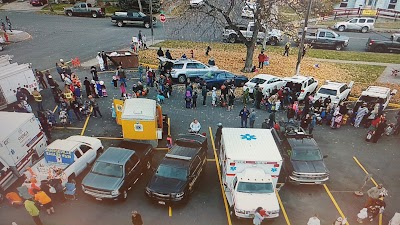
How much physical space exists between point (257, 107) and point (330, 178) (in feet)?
24.2

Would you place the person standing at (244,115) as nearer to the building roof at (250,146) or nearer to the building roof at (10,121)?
the building roof at (250,146)

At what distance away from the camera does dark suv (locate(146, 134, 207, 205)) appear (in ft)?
38.8

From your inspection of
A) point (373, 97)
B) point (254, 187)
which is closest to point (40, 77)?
point (254, 187)

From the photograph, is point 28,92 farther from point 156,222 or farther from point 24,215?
point 156,222

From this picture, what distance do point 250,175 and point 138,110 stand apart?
6560 millimetres

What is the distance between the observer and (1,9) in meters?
45.6

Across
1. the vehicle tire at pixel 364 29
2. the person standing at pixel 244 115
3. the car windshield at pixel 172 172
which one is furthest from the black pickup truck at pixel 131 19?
the car windshield at pixel 172 172

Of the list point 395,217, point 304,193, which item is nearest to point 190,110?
point 304,193

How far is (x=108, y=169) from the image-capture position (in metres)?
12.6

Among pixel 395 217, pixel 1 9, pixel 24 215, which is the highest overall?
pixel 1 9

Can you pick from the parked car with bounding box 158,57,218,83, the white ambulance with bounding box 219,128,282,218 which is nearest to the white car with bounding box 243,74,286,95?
the parked car with bounding box 158,57,218,83

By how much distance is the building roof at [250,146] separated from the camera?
12.1 metres

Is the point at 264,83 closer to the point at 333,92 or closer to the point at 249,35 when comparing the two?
the point at 333,92

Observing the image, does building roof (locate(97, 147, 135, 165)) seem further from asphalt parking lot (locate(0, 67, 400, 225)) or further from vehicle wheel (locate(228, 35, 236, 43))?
vehicle wheel (locate(228, 35, 236, 43))
